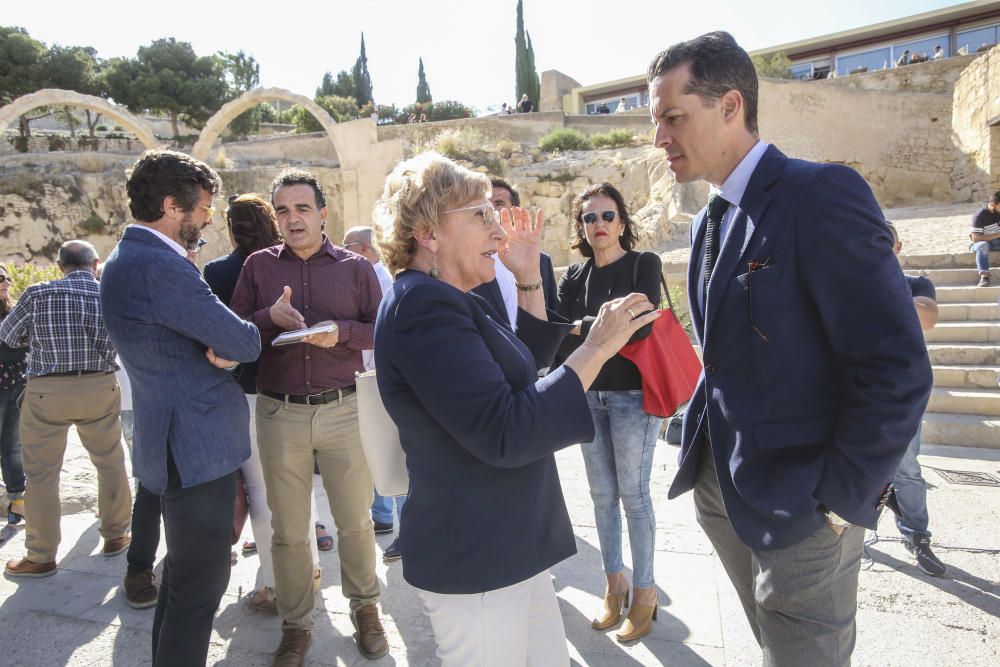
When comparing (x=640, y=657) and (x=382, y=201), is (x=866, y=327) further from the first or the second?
(x=640, y=657)

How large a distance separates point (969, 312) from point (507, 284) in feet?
22.3

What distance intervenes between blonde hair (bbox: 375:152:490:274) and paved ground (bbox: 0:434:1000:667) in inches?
75.2

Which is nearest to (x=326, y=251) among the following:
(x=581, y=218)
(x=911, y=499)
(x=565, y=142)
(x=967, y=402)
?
(x=581, y=218)

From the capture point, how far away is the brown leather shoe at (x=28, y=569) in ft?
11.6

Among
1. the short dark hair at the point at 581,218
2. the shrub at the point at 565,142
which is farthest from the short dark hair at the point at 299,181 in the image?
the shrub at the point at 565,142

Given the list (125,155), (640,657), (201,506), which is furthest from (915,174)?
(125,155)

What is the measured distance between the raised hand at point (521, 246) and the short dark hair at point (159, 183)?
1.10 metres

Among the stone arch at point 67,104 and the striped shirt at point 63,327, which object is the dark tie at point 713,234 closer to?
the striped shirt at point 63,327

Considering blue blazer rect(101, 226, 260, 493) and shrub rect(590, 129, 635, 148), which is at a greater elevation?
shrub rect(590, 129, 635, 148)

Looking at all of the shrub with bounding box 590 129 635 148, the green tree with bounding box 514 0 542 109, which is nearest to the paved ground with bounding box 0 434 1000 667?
the shrub with bounding box 590 129 635 148

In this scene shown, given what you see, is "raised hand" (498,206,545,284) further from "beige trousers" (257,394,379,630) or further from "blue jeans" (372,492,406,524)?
"blue jeans" (372,492,406,524)

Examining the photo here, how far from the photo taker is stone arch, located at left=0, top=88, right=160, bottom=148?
15501 millimetres

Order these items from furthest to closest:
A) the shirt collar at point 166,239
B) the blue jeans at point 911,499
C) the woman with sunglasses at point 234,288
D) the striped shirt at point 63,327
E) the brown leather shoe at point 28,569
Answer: the striped shirt at point 63,327 → the brown leather shoe at point 28,569 → the blue jeans at point 911,499 → the woman with sunglasses at point 234,288 → the shirt collar at point 166,239

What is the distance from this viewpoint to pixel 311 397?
9.26 ft
